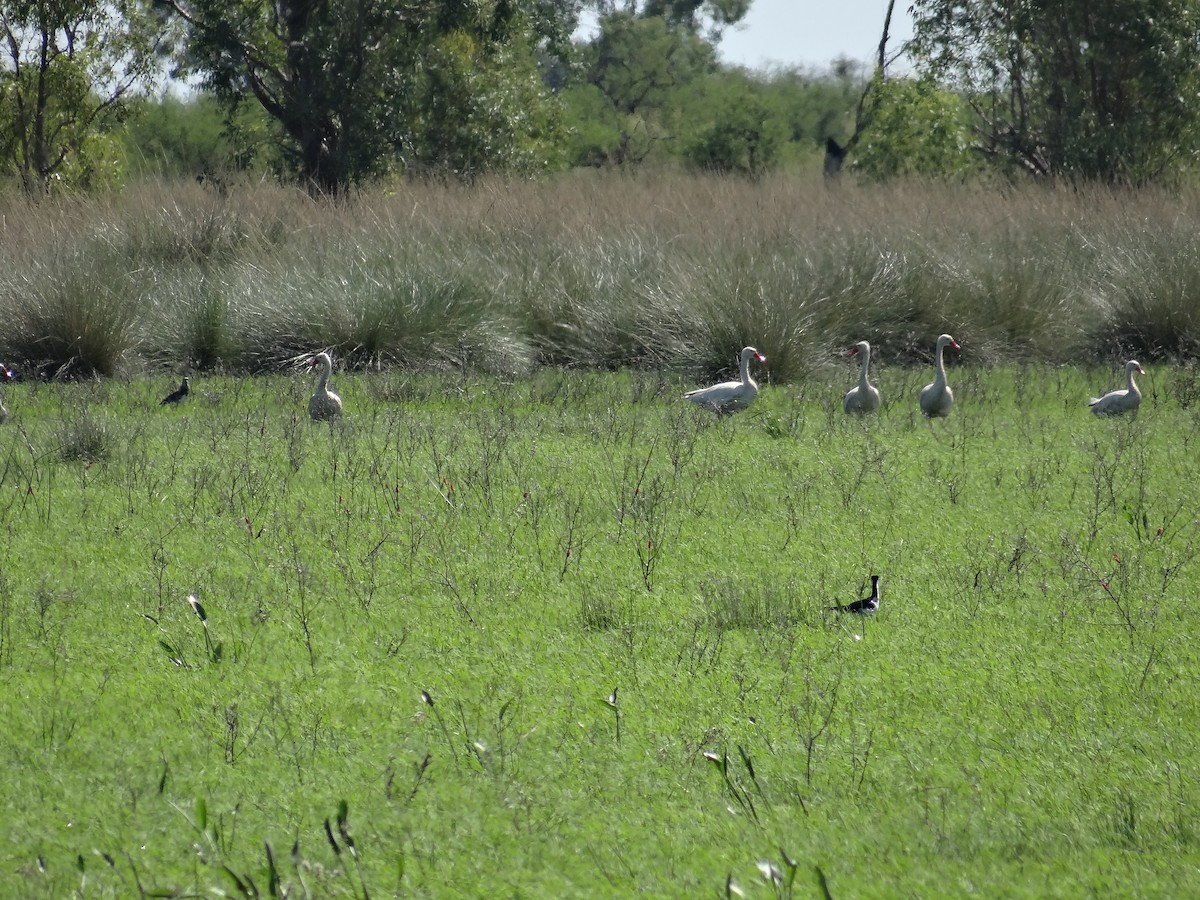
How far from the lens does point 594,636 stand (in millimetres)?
5602

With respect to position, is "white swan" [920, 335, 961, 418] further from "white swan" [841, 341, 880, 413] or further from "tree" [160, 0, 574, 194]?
"tree" [160, 0, 574, 194]

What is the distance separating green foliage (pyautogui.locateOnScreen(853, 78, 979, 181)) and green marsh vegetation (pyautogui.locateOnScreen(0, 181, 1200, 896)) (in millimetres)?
13473

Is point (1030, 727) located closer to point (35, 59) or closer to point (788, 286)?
point (788, 286)

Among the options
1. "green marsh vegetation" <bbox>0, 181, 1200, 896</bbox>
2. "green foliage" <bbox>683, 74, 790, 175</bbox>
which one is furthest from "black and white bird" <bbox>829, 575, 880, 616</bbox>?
"green foliage" <bbox>683, 74, 790, 175</bbox>

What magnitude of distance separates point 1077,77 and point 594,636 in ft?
70.2

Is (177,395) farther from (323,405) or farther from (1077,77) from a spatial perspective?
(1077,77)

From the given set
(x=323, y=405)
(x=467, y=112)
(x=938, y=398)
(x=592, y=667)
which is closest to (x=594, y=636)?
(x=592, y=667)

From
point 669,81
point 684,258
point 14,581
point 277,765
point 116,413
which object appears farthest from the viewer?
point 669,81

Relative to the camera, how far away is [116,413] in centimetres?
1118

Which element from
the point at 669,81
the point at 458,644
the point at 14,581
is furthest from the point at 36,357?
the point at 669,81

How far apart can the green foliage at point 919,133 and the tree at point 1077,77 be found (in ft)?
1.59

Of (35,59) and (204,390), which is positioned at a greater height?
(35,59)

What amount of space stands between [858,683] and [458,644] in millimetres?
1476

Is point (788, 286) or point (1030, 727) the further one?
point (788, 286)
